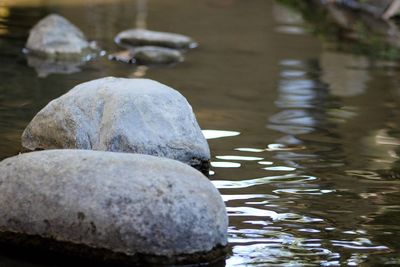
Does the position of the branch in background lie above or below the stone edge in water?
below

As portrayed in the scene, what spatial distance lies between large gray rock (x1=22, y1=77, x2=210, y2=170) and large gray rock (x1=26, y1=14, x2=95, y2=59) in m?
4.43

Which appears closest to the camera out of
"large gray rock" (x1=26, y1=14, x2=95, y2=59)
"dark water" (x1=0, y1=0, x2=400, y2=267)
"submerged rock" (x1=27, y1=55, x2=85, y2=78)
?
"dark water" (x1=0, y1=0, x2=400, y2=267)

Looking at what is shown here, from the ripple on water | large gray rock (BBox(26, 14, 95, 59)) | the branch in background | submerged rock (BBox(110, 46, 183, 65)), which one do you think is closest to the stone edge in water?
the ripple on water

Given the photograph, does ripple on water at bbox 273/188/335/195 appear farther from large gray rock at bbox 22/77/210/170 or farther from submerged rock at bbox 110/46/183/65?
submerged rock at bbox 110/46/183/65

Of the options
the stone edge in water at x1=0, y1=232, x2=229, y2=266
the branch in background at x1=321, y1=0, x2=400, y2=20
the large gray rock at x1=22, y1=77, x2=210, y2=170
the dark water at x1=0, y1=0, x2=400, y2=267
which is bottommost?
the branch in background at x1=321, y1=0, x2=400, y2=20

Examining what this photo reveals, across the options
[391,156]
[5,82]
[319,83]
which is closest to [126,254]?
[391,156]

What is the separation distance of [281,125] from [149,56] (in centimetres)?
328

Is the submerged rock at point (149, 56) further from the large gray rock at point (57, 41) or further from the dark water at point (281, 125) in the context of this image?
the large gray rock at point (57, 41)

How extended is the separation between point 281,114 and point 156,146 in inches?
104

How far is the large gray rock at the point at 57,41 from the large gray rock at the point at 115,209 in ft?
20.2

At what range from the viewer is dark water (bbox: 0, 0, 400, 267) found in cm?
491

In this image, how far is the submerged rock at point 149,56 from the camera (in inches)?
410

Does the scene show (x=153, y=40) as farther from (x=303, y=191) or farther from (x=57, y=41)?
(x=303, y=191)

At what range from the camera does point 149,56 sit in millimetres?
10492
